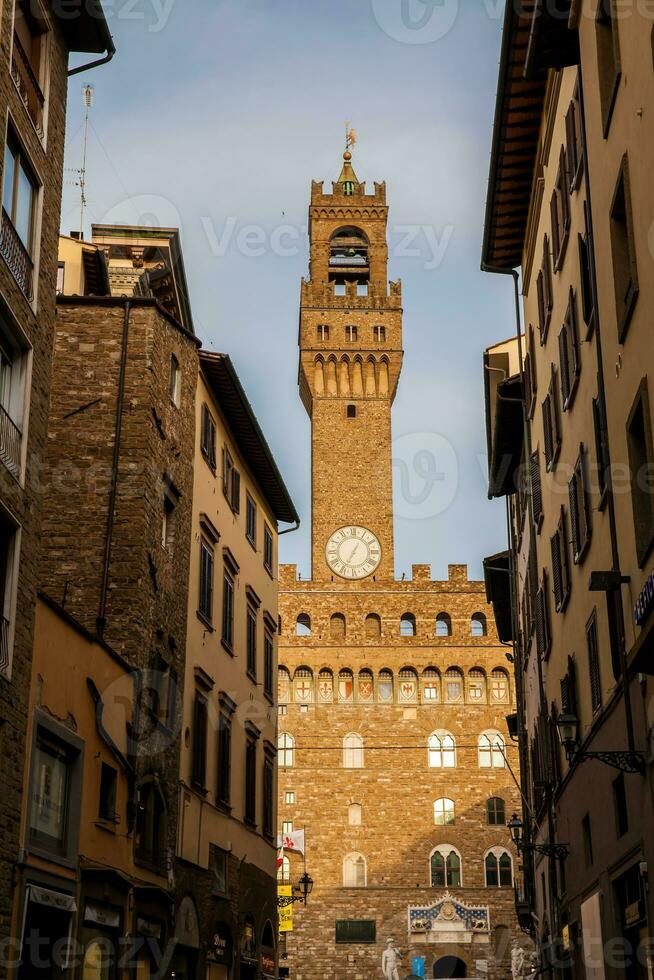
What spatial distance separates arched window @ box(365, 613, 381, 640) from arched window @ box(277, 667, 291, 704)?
3986mm

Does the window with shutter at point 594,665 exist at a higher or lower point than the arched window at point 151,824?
higher

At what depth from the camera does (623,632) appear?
12617 mm

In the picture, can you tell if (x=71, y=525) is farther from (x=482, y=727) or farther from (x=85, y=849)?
(x=482, y=727)

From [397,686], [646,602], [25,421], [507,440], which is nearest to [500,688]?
[397,686]

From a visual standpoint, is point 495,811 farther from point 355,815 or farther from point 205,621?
point 205,621

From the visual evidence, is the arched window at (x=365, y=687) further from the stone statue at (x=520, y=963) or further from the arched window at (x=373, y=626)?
the stone statue at (x=520, y=963)

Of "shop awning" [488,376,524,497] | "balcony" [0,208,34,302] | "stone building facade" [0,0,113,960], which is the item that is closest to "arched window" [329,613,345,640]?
"shop awning" [488,376,524,497]

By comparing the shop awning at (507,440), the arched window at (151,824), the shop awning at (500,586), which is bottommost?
the arched window at (151,824)

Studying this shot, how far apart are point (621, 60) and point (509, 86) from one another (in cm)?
656

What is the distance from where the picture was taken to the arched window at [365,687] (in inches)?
2186

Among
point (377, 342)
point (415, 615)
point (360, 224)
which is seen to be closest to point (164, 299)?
point (415, 615)

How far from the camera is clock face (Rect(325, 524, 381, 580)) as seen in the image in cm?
5822

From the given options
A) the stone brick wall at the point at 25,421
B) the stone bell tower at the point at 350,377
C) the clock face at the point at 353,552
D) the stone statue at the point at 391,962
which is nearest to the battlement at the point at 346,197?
the stone bell tower at the point at 350,377

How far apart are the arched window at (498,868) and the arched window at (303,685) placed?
32.6ft
